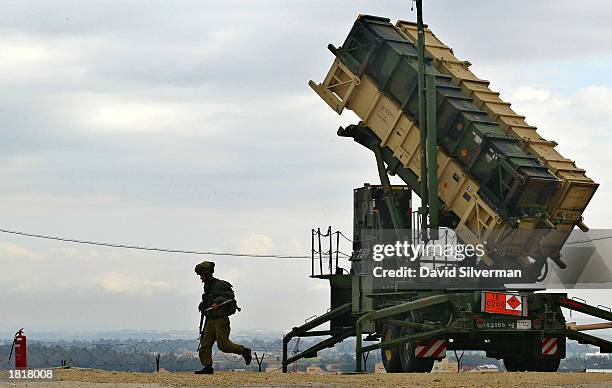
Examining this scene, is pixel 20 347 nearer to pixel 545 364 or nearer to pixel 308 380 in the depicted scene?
pixel 308 380

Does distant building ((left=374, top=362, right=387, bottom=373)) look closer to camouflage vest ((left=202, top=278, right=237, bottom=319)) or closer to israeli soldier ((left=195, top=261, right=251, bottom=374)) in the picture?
israeli soldier ((left=195, top=261, right=251, bottom=374))

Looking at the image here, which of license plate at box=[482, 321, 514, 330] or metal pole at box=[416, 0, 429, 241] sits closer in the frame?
license plate at box=[482, 321, 514, 330]

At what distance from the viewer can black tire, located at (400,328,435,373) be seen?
66.9 feet

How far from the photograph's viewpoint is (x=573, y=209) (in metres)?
20.2

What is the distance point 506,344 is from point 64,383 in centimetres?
908

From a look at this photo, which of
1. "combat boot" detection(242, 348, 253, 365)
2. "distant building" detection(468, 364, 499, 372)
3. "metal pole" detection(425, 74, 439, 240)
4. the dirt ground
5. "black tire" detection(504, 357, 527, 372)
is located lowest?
the dirt ground

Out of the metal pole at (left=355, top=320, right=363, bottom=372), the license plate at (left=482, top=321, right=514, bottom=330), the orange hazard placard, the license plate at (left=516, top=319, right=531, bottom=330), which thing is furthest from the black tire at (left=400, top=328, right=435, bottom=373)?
the license plate at (left=516, top=319, right=531, bottom=330)

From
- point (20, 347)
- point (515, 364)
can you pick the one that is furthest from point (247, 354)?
point (515, 364)

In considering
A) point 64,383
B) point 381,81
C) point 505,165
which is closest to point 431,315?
point 505,165

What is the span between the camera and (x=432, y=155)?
20469 mm

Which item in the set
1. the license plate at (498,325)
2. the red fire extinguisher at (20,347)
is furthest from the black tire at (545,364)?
the red fire extinguisher at (20,347)

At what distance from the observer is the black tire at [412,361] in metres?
20.4
